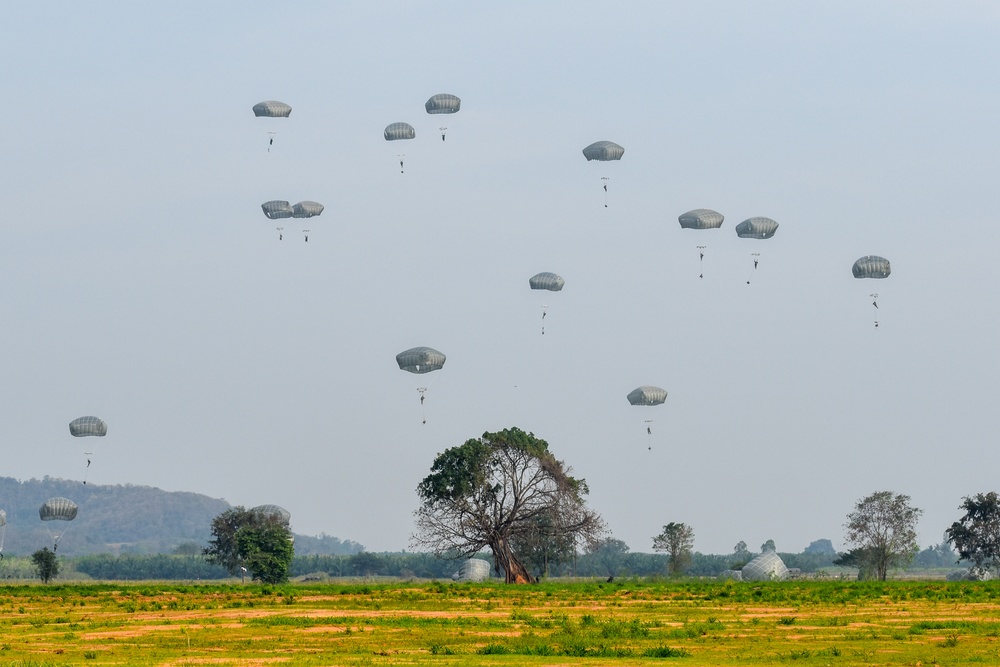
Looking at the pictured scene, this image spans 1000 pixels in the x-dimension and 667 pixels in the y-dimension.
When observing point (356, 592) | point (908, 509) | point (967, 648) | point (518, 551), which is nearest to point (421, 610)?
point (356, 592)

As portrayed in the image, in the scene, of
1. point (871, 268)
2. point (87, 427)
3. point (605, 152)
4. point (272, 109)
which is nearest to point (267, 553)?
point (87, 427)

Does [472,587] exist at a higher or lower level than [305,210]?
lower

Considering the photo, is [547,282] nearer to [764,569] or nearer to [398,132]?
[398,132]

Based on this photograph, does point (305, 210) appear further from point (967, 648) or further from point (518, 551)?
point (967, 648)

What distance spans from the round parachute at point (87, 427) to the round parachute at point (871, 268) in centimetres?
5383

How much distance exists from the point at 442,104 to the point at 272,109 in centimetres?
1186

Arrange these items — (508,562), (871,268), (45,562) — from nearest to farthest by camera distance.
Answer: (871,268) → (508,562) → (45,562)

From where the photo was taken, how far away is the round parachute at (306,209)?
97.4 meters

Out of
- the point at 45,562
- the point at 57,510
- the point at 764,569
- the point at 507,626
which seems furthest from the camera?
the point at 764,569

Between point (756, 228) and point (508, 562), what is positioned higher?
point (756, 228)

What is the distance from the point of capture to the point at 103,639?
45.6 m

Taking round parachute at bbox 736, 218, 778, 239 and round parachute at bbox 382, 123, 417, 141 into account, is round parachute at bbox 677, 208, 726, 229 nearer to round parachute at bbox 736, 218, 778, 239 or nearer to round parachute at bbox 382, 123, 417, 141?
round parachute at bbox 736, 218, 778, 239

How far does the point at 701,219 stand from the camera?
8719cm

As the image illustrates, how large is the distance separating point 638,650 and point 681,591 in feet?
97.8
